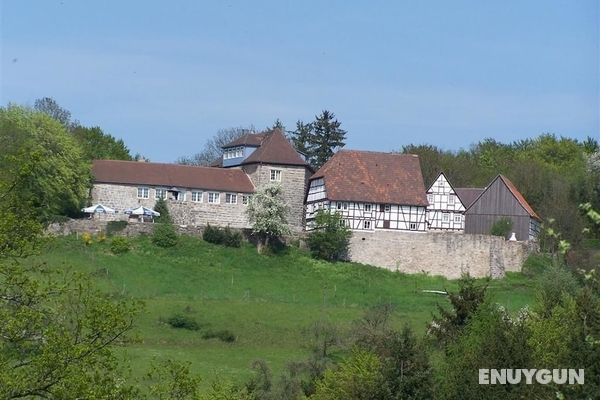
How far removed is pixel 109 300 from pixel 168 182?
1982 inches

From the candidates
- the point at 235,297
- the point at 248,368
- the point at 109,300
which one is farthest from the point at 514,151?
the point at 109,300

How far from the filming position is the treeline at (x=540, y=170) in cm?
7112

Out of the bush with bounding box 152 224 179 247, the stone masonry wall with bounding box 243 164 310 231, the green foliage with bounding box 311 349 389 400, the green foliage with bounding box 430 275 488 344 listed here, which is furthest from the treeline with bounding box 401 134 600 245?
the green foliage with bounding box 311 349 389 400

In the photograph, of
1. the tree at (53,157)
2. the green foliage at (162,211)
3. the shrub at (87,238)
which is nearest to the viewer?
the shrub at (87,238)

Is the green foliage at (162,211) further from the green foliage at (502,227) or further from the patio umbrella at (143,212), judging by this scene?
the green foliage at (502,227)

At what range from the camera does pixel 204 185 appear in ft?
223

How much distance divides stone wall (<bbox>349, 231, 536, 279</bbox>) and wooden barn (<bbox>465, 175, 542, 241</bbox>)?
11.2 ft

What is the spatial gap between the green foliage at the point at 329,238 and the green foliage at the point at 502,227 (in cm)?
792

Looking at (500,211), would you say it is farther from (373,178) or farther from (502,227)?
(373,178)

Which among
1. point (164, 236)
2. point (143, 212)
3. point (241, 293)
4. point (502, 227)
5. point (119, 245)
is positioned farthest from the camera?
point (502, 227)

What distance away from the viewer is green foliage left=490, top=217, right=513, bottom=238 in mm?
67938

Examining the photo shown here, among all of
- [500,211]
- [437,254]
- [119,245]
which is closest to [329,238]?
[437,254]

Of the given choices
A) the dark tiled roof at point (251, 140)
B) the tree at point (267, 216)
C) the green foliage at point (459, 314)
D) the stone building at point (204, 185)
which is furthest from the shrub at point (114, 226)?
the green foliage at point (459, 314)

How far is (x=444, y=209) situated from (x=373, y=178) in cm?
485
